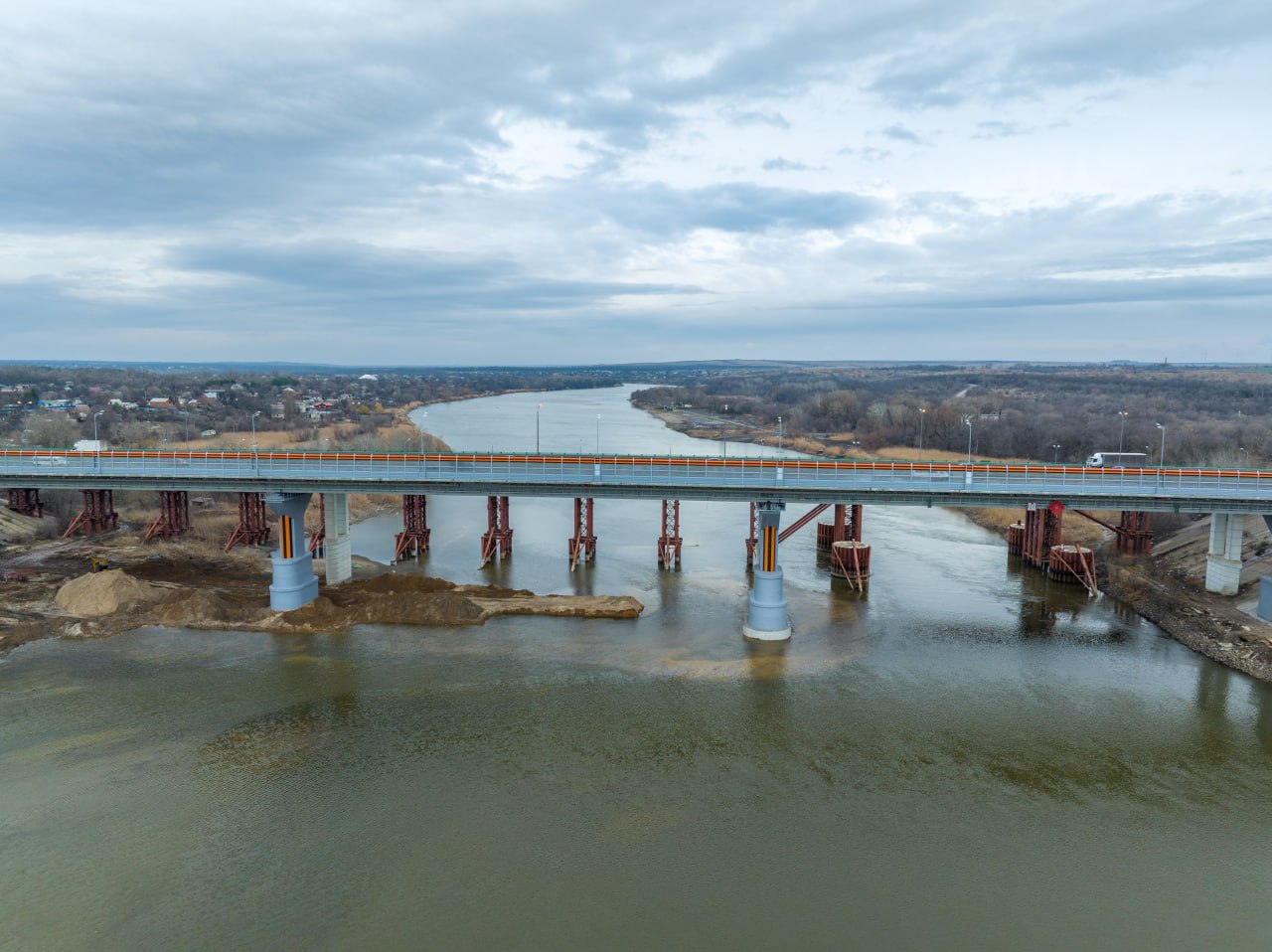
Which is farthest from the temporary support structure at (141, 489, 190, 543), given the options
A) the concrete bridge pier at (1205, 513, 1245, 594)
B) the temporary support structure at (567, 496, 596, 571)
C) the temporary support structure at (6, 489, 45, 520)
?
the concrete bridge pier at (1205, 513, 1245, 594)

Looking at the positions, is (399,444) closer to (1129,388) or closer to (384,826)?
(384,826)

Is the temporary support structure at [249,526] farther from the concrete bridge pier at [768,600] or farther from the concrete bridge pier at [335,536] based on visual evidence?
the concrete bridge pier at [768,600]

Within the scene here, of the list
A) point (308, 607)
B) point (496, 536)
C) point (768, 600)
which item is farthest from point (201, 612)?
point (768, 600)

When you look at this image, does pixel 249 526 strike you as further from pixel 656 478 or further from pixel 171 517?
pixel 656 478

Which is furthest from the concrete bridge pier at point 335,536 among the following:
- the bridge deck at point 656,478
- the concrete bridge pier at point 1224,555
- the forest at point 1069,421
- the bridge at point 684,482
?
the concrete bridge pier at point 1224,555

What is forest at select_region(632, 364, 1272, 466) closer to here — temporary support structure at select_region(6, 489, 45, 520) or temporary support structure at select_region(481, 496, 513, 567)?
temporary support structure at select_region(481, 496, 513, 567)

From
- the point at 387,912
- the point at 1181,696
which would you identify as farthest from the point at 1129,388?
the point at 387,912
